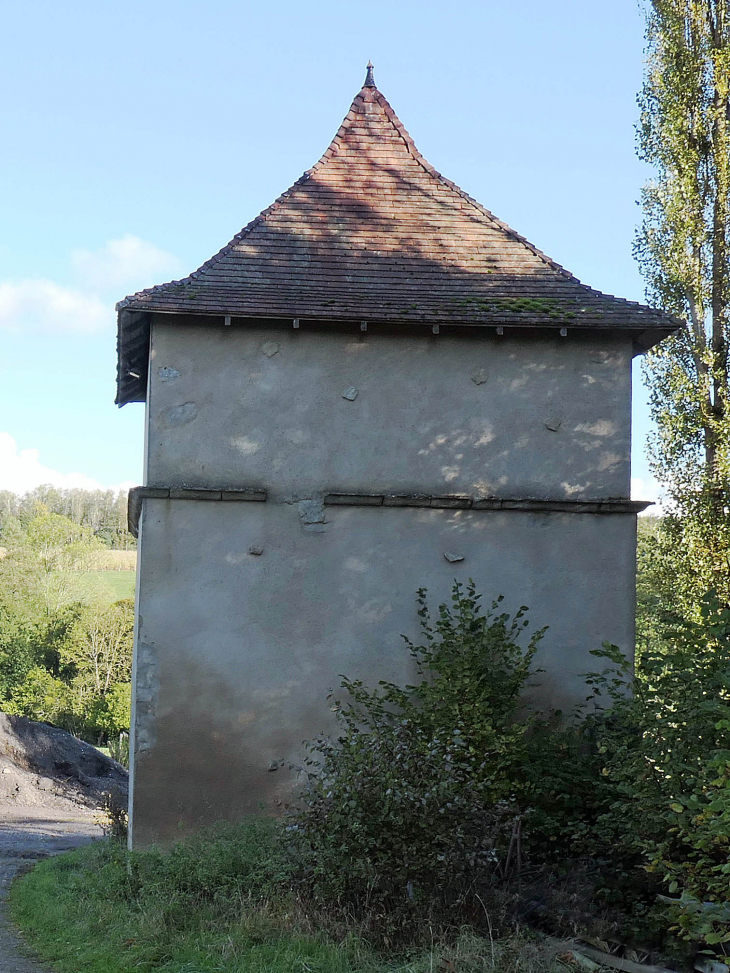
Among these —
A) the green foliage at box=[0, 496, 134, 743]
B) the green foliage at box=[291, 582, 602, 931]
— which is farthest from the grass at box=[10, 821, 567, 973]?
the green foliage at box=[0, 496, 134, 743]

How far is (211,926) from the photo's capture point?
24.5 ft

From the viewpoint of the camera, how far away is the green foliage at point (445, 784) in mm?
7316

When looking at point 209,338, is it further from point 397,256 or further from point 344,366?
point 397,256

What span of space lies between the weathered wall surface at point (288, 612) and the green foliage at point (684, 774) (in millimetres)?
2435

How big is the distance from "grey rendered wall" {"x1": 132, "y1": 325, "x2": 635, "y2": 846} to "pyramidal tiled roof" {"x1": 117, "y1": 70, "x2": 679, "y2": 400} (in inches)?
15.0

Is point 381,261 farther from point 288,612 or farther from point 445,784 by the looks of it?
point 445,784

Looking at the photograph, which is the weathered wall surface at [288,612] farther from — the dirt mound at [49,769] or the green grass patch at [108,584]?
the green grass patch at [108,584]

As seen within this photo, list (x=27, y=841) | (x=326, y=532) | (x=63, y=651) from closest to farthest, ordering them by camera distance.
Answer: (x=326, y=532) → (x=27, y=841) → (x=63, y=651)

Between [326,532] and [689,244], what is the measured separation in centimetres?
1067

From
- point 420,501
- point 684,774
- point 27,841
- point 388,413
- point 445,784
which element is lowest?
point 27,841

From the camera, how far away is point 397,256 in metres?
11.6

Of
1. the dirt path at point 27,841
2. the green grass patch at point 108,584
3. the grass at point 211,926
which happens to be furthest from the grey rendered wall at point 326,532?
the green grass patch at point 108,584

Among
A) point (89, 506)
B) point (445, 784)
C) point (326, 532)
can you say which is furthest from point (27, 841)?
point (89, 506)

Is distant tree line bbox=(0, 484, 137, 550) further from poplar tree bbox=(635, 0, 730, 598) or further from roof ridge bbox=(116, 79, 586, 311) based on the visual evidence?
roof ridge bbox=(116, 79, 586, 311)
